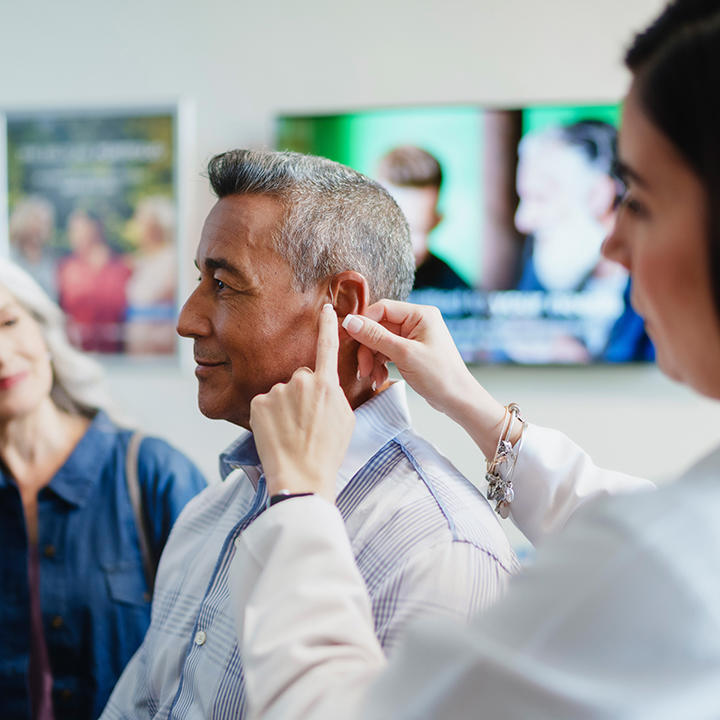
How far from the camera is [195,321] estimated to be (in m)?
1.23

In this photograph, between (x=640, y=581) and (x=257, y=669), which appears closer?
(x=640, y=581)

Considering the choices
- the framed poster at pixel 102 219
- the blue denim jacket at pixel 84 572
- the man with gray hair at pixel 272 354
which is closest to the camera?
the man with gray hair at pixel 272 354

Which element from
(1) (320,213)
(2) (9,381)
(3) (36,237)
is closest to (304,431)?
(1) (320,213)

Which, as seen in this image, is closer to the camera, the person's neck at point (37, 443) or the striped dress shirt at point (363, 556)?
the striped dress shirt at point (363, 556)

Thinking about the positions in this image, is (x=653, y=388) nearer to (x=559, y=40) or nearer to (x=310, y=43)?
(x=559, y=40)

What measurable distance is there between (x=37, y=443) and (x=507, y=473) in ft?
3.83

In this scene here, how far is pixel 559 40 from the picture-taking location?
2.66 m

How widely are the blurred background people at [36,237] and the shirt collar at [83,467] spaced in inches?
55.0

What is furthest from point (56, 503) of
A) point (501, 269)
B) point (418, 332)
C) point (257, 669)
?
point (501, 269)

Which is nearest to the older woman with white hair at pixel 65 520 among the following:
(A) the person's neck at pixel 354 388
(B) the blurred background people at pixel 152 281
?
(A) the person's neck at pixel 354 388

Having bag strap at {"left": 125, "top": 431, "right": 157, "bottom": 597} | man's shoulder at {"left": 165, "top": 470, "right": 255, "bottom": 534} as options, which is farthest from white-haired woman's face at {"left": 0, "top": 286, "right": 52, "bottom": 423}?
man's shoulder at {"left": 165, "top": 470, "right": 255, "bottom": 534}

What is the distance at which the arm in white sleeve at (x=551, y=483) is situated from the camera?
1.18 meters

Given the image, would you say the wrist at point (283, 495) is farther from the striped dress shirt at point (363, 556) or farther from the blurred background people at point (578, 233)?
the blurred background people at point (578, 233)

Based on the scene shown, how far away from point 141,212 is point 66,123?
1.54ft
